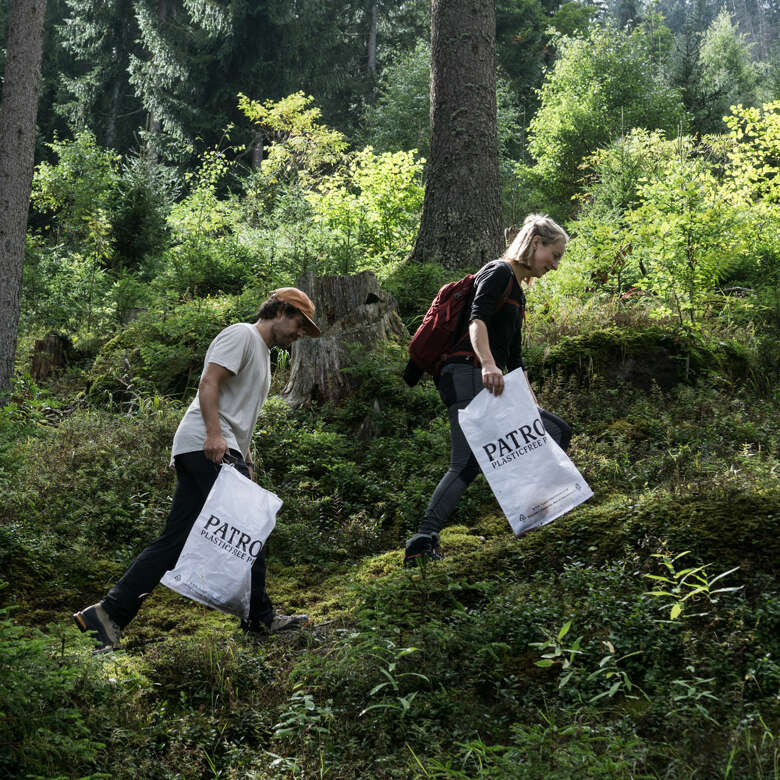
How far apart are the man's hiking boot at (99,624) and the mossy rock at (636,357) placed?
5138 millimetres

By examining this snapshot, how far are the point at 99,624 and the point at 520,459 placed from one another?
2.40 m

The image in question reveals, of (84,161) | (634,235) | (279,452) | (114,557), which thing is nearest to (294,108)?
(84,161)

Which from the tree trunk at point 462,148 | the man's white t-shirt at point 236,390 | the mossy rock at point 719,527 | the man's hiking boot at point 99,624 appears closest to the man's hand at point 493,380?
the mossy rock at point 719,527

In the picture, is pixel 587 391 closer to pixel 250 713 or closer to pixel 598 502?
pixel 598 502

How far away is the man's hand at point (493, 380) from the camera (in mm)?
4621

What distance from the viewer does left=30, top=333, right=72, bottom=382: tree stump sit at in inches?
442

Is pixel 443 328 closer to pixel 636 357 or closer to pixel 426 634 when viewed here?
pixel 426 634

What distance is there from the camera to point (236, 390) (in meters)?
4.44

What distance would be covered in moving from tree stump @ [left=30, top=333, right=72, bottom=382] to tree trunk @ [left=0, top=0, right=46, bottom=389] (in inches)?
44.0

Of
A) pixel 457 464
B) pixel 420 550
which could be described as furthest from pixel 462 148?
pixel 420 550

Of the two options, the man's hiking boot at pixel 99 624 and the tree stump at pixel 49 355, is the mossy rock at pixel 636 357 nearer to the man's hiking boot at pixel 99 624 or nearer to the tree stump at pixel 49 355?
the man's hiking boot at pixel 99 624

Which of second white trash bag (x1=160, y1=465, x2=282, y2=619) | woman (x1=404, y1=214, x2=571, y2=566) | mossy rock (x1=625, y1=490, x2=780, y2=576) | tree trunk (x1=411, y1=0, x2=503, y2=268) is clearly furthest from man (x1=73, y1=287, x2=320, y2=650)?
tree trunk (x1=411, y1=0, x2=503, y2=268)

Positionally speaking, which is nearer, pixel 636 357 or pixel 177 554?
pixel 177 554

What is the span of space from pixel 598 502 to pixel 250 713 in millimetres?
2950
